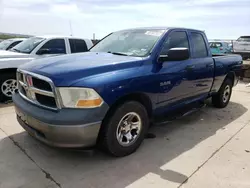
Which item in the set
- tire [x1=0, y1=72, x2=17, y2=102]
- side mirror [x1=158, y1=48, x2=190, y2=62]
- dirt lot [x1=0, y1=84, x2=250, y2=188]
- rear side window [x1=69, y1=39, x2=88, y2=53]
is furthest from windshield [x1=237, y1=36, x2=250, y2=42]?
tire [x1=0, y1=72, x2=17, y2=102]

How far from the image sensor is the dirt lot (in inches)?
118

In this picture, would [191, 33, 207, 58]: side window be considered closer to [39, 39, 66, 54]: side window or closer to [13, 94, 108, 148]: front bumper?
[13, 94, 108, 148]: front bumper

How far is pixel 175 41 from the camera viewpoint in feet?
14.3

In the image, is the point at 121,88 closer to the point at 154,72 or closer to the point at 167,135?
the point at 154,72

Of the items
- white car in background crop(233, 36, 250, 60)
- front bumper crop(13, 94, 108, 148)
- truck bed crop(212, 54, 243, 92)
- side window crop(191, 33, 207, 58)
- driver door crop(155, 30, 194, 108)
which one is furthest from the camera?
white car in background crop(233, 36, 250, 60)

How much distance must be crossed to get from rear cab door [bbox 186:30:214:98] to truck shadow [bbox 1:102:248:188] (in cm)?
A: 84

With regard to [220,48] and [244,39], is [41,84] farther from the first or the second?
[244,39]

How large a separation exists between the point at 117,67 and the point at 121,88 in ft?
1.03

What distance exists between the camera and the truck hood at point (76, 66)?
299cm

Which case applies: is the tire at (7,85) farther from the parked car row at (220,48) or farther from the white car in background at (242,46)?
the parked car row at (220,48)

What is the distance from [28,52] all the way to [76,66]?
428 centimetres

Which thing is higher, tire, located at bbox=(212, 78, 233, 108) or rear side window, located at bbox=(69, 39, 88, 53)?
rear side window, located at bbox=(69, 39, 88, 53)

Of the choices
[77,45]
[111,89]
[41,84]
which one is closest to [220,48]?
[77,45]

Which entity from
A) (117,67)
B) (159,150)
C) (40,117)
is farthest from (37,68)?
(159,150)
